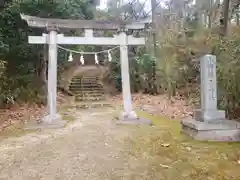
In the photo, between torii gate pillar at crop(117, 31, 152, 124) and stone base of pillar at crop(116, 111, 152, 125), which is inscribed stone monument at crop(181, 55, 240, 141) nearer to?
stone base of pillar at crop(116, 111, 152, 125)

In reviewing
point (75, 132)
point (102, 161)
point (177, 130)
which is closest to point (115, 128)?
point (75, 132)

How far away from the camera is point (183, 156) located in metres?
4.50

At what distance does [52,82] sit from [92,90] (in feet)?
23.7

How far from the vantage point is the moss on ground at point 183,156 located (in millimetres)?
3662

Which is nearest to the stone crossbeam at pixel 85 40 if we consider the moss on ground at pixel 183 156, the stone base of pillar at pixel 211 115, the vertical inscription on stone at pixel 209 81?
the vertical inscription on stone at pixel 209 81

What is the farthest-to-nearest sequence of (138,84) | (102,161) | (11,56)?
(138,84) < (11,56) < (102,161)

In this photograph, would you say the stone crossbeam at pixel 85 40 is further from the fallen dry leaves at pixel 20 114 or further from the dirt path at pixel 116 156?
the dirt path at pixel 116 156

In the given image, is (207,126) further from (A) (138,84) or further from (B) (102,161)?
(A) (138,84)

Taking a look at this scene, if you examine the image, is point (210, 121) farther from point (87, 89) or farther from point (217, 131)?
point (87, 89)

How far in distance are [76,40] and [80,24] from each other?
0.56 m

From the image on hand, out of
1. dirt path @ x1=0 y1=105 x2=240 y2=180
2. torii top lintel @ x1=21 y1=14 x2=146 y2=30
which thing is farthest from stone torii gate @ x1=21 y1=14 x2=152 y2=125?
dirt path @ x1=0 y1=105 x2=240 y2=180

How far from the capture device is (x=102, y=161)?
4.32 m

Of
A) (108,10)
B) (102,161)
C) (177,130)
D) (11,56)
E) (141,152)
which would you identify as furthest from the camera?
(108,10)

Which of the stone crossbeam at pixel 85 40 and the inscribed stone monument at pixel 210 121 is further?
the stone crossbeam at pixel 85 40
